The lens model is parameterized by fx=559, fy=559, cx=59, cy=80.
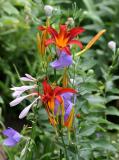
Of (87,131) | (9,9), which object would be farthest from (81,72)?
(9,9)

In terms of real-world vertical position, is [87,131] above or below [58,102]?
below

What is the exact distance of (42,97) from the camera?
2236 millimetres

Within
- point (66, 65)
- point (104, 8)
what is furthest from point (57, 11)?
point (104, 8)

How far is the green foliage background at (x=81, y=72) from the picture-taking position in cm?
273

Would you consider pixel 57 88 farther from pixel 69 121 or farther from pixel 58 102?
pixel 69 121

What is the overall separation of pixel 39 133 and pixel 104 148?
348mm

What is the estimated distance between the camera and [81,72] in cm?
277

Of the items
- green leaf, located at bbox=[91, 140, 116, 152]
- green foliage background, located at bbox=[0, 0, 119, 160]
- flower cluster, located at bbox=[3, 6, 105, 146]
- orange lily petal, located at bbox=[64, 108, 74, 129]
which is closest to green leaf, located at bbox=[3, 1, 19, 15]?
green foliage background, located at bbox=[0, 0, 119, 160]

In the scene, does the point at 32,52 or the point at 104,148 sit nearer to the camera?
the point at 104,148

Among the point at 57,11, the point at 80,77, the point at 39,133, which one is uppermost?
the point at 57,11

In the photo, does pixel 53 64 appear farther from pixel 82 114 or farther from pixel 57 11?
pixel 82 114

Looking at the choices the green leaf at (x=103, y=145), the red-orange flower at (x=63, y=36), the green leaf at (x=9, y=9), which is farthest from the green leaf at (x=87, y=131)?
the green leaf at (x=9, y=9)

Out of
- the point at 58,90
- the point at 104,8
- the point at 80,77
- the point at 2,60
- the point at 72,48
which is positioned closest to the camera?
the point at 58,90

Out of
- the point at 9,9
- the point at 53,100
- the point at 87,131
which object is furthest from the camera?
the point at 9,9
